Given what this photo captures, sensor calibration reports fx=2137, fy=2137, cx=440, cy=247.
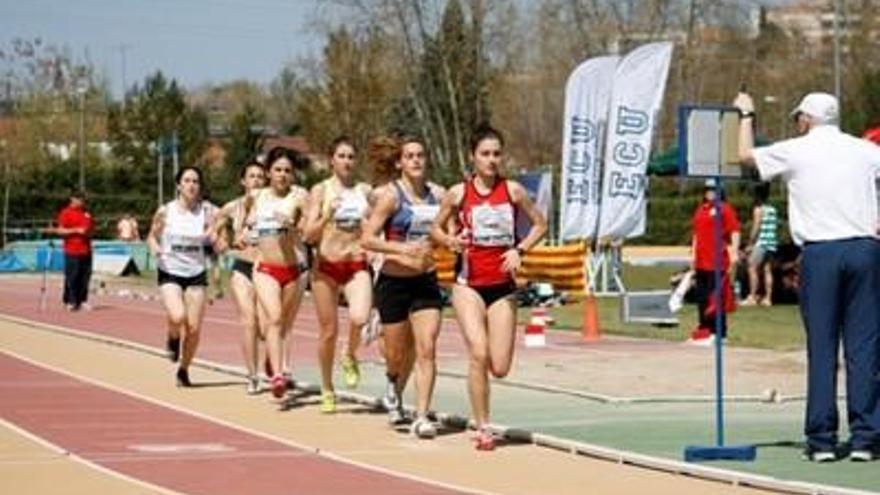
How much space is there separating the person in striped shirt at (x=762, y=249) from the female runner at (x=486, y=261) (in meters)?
17.8

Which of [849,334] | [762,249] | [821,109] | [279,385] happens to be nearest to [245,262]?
[279,385]

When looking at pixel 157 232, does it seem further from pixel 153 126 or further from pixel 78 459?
pixel 153 126

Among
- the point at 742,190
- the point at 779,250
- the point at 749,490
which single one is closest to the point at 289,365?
the point at 749,490

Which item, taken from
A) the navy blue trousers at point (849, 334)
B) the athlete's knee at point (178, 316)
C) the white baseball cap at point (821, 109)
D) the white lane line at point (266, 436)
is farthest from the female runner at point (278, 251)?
the navy blue trousers at point (849, 334)

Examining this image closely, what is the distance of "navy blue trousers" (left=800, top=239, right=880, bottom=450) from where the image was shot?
13.4 meters

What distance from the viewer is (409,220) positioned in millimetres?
16078

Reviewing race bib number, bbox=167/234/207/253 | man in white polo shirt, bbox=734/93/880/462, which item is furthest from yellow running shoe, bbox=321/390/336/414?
man in white polo shirt, bbox=734/93/880/462

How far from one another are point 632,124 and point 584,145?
181 centimetres

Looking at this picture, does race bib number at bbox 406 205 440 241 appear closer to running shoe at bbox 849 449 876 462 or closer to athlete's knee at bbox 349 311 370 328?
athlete's knee at bbox 349 311 370 328

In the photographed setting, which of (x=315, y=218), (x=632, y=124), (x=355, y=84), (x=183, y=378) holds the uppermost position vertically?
(x=355, y=84)

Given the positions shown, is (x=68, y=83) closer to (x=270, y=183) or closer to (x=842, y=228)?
(x=270, y=183)

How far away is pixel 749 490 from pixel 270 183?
8.31m

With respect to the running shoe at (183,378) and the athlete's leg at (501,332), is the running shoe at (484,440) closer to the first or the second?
the athlete's leg at (501,332)

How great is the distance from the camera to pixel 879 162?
13602mm
